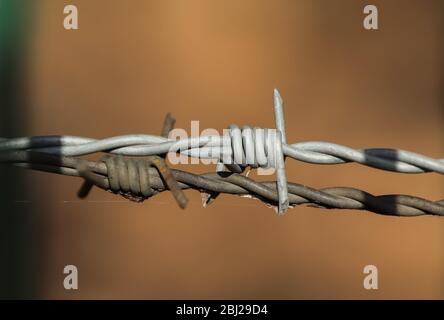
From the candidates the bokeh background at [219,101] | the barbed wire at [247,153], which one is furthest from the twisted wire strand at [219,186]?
the bokeh background at [219,101]

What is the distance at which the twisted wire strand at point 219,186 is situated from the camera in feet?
1.56

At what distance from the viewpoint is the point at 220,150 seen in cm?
48

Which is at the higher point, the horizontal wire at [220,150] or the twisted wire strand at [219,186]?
the horizontal wire at [220,150]

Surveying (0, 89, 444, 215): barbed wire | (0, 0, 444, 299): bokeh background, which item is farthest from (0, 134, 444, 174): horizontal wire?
(0, 0, 444, 299): bokeh background

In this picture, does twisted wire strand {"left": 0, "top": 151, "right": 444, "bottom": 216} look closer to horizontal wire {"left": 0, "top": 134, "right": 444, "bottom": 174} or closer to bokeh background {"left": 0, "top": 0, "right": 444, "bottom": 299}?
horizontal wire {"left": 0, "top": 134, "right": 444, "bottom": 174}

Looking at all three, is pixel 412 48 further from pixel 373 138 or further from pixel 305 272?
pixel 305 272

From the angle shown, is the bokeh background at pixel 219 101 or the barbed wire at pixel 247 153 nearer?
the barbed wire at pixel 247 153

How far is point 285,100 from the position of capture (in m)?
1.55

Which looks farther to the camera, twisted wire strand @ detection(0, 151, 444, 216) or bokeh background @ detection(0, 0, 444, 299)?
bokeh background @ detection(0, 0, 444, 299)

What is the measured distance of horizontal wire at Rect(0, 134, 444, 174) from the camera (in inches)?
18.6

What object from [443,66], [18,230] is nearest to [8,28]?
[18,230]

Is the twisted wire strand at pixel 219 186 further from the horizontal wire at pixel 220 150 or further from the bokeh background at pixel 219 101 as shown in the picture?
the bokeh background at pixel 219 101

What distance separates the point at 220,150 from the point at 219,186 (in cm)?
3

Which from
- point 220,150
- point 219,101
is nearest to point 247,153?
point 220,150
